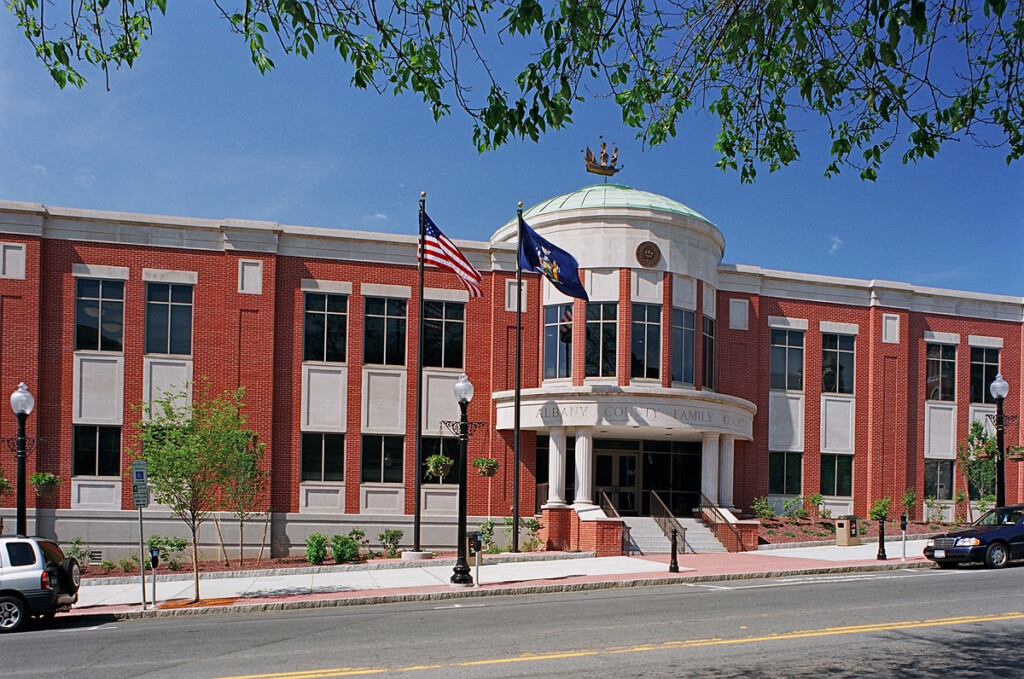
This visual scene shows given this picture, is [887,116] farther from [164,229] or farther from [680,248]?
[164,229]

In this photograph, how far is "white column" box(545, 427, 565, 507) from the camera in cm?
2922

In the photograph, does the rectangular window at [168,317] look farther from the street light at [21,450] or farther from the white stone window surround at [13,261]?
the street light at [21,450]

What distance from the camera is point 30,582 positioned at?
16000 mm

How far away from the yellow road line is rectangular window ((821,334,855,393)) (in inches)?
802

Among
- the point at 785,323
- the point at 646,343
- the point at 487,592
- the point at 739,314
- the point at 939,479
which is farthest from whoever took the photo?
the point at 939,479

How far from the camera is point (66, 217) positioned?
2834 centimetres

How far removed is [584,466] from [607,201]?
9.33m

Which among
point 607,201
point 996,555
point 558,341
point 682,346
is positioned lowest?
point 996,555

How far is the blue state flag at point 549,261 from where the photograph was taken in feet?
88.1

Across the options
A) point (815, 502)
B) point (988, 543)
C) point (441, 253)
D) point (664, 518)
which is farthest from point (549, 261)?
point (815, 502)

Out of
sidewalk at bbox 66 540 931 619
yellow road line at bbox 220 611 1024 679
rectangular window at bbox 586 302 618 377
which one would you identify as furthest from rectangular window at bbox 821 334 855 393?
yellow road line at bbox 220 611 1024 679

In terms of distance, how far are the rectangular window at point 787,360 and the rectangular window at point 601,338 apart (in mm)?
7190

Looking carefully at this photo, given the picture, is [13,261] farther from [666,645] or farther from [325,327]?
[666,645]

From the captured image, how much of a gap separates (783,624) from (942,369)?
25.3 m
